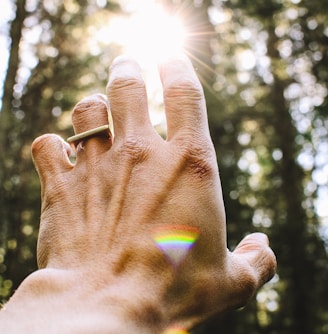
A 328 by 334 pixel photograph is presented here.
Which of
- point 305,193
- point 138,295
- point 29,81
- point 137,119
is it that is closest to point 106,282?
point 138,295

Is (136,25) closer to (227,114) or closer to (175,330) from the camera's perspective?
(227,114)

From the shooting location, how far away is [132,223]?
4.73 feet

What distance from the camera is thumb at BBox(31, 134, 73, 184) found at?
164cm

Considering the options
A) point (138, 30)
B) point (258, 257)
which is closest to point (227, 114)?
point (138, 30)

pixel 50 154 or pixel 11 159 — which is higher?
pixel 11 159

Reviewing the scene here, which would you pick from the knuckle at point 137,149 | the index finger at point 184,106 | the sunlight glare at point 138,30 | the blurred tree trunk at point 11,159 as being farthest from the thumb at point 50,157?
the sunlight glare at point 138,30

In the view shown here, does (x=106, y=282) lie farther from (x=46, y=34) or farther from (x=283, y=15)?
(x=283, y=15)

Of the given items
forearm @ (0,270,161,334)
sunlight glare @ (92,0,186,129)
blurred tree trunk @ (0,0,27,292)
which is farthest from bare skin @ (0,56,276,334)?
sunlight glare @ (92,0,186,129)

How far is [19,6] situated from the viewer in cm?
1288

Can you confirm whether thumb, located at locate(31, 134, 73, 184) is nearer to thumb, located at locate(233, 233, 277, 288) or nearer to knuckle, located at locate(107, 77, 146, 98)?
knuckle, located at locate(107, 77, 146, 98)

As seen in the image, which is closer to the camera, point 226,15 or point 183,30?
point 183,30

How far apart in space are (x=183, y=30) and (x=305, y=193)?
8.38m

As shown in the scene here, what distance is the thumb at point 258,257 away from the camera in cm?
166

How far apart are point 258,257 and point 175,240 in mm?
429
